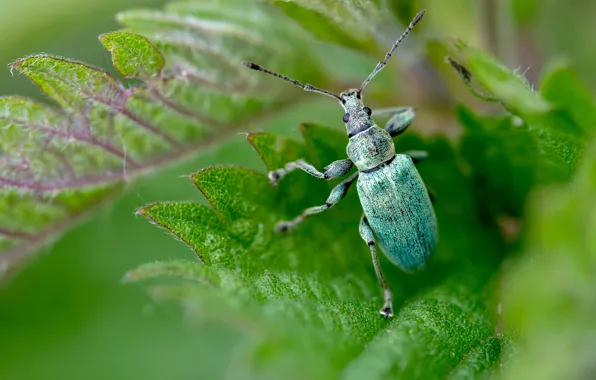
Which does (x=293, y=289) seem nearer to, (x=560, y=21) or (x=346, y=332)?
(x=346, y=332)

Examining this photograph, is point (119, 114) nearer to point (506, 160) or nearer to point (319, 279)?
point (319, 279)

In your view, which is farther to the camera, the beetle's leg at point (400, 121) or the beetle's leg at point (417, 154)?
the beetle's leg at point (400, 121)

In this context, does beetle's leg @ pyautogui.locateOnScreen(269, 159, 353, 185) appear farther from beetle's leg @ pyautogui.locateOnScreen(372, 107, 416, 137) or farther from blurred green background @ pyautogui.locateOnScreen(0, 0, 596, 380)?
blurred green background @ pyautogui.locateOnScreen(0, 0, 596, 380)

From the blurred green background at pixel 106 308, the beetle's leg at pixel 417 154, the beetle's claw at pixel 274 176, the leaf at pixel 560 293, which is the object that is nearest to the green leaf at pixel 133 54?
the beetle's claw at pixel 274 176

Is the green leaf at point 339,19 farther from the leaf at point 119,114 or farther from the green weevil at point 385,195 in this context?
the leaf at point 119,114

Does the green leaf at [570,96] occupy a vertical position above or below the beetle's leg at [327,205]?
above

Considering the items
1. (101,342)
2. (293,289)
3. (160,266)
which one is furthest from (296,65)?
(101,342)
